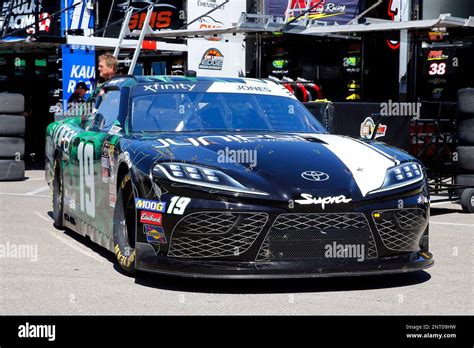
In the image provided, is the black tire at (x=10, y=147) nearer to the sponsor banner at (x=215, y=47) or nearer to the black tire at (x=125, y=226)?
the sponsor banner at (x=215, y=47)

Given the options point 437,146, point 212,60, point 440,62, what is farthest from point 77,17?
point 437,146

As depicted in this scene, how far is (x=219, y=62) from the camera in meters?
23.8

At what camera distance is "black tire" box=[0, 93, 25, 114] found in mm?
14758

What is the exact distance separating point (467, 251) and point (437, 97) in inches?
514

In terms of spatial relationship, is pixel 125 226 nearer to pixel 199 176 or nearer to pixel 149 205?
pixel 149 205

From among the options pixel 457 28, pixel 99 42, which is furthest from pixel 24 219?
pixel 99 42

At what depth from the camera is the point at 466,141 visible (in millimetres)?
10844

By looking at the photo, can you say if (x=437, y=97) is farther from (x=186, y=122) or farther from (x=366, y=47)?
(x=186, y=122)

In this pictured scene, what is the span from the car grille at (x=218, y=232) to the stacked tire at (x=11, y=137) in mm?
9926

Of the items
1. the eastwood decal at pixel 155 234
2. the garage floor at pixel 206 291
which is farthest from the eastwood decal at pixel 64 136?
the eastwood decal at pixel 155 234

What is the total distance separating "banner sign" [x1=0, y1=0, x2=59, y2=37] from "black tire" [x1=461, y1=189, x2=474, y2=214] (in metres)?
9.72

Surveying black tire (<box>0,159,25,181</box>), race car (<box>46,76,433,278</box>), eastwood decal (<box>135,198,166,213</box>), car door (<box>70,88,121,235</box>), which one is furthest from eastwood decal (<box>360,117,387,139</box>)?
black tire (<box>0,159,25,181</box>)

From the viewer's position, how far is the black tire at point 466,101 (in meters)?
10.8

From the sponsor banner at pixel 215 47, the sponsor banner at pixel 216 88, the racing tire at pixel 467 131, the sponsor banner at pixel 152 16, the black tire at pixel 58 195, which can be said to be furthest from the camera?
A: the sponsor banner at pixel 215 47
